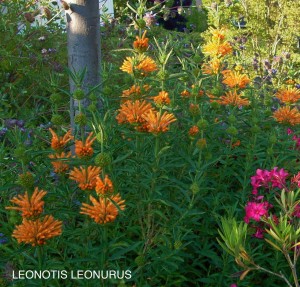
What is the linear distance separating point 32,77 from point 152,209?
3218 millimetres

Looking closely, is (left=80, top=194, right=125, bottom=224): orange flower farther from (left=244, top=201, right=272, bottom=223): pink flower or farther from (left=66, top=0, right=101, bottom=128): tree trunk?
(left=66, top=0, right=101, bottom=128): tree trunk

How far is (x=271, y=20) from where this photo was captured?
9359mm

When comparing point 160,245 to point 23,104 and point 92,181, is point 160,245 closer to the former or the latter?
point 92,181

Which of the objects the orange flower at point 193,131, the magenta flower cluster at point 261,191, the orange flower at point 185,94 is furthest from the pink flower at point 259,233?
the orange flower at point 185,94

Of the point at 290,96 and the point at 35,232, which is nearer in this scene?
the point at 35,232

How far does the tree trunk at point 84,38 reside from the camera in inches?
126

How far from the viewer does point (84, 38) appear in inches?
127

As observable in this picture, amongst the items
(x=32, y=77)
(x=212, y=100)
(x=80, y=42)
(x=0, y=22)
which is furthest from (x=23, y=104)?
(x=212, y=100)

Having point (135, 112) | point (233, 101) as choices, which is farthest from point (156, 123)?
point (233, 101)

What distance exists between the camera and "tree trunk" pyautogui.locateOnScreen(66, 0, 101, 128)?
3205 millimetres

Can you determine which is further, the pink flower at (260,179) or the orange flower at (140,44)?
the pink flower at (260,179)

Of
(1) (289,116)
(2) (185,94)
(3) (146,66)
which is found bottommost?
(1) (289,116)

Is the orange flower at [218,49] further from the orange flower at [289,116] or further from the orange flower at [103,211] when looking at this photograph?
the orange flower at [103,211]

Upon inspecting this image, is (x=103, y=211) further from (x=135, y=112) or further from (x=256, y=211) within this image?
(x=256, y=211)
